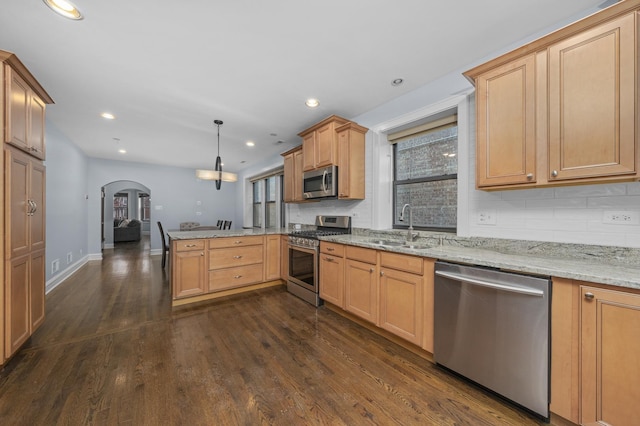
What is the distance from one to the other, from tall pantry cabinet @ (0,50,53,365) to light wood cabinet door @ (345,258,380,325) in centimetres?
273

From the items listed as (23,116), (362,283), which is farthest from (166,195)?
(362,283)

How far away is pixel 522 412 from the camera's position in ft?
4.77

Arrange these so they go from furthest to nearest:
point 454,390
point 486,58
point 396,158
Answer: point 396,158 < point 486,58 < point 454,390

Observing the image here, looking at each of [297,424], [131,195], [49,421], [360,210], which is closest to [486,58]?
[360,210]

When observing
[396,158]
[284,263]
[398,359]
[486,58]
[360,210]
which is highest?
[486,58]

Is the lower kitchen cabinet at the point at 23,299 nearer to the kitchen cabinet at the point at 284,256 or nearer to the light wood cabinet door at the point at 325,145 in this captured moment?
the kitchen cabinet at the point at 284,256

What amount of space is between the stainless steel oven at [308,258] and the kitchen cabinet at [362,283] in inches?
21.4

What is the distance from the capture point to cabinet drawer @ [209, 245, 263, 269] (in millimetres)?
3338

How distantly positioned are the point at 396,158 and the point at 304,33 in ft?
6.01

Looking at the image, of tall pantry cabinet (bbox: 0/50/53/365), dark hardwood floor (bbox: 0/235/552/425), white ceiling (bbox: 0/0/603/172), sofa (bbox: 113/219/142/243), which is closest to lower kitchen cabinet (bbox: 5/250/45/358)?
tall pantry cabinet (bbox: 0/50/53/365)

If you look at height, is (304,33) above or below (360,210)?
above

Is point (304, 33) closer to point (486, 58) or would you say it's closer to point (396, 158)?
point (486, 58)

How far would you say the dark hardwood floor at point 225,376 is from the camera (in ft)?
4.71

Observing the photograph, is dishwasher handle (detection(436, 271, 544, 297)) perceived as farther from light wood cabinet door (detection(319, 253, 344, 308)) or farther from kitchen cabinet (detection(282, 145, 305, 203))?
kitchen cabinet (detection(282, 145, 305, 203))
